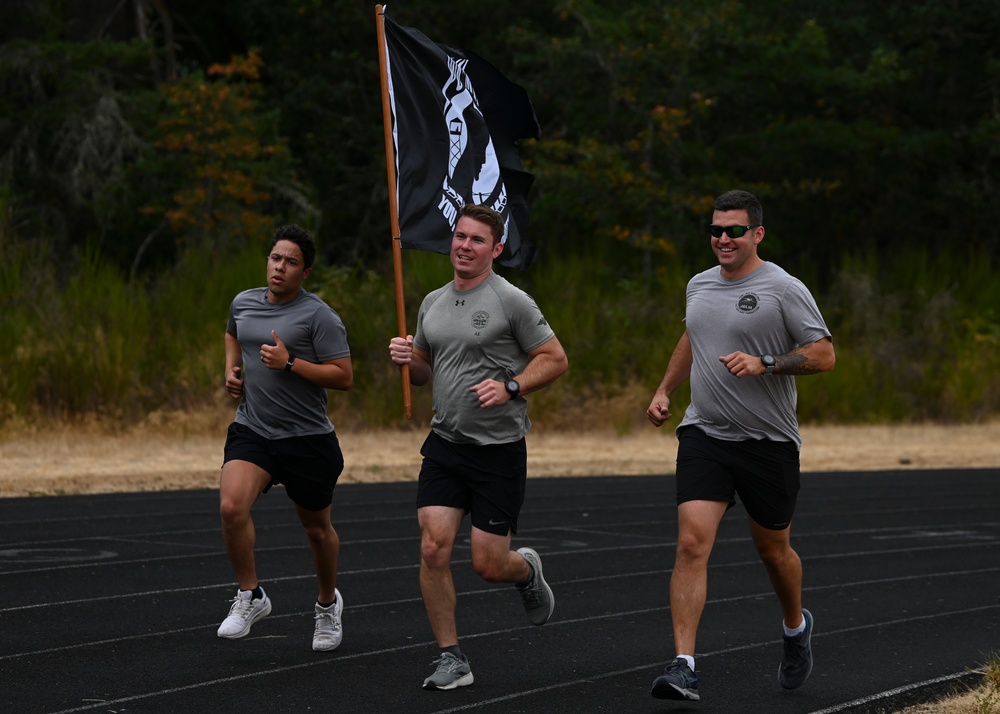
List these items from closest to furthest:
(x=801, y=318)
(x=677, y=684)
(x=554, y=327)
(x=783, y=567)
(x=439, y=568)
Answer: (x=677, y=684), (x=801, y=318), (x=439, y=568), (x=783, y=567), (x=554, y=327)

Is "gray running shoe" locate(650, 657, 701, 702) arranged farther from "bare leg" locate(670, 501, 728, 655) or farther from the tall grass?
the tall grass

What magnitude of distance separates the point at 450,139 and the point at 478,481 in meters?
2.77

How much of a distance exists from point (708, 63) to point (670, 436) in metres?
9.00

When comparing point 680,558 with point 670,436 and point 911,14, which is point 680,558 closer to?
point 670,436

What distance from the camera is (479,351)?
272 inches

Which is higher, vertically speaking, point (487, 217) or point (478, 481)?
point (487, 217)

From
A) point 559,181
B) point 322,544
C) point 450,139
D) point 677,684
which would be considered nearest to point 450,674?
point 677,684

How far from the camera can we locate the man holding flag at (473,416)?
6.88 meters

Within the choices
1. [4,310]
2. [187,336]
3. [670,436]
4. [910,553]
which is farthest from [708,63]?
[910,553]

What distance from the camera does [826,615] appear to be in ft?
30.6

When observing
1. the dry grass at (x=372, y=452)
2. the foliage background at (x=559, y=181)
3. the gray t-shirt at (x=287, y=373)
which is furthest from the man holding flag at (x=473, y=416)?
the foliage background at (x=559, y=181)

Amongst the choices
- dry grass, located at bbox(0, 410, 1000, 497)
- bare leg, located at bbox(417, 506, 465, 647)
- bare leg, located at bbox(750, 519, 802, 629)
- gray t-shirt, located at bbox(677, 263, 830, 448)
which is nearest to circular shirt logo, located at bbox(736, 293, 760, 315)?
gray t-shirt, located at bbox(677, 263, 830, 448)

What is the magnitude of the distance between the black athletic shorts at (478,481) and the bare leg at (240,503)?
1.04 meters

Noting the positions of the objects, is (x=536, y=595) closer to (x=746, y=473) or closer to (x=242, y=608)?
(x=746, y=473)
